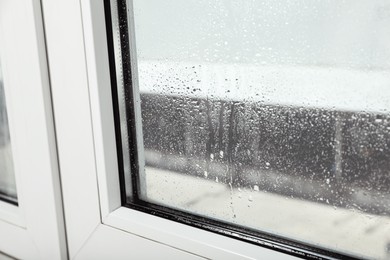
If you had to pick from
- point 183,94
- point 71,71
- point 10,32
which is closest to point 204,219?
point 183,94

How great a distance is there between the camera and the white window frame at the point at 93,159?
2.01 feet

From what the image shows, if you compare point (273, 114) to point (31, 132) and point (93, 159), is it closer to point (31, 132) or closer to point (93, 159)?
point (93, 159)

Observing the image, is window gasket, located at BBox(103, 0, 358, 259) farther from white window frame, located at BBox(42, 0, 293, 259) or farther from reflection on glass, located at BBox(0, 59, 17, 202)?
reflection on glass, located at BBox(0, 59, 17, 202)

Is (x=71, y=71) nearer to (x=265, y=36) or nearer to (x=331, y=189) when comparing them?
(x=265, y=36)

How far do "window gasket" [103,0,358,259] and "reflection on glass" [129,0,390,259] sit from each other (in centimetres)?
1

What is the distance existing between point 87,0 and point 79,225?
1.16 feet

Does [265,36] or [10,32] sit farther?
[10,32]

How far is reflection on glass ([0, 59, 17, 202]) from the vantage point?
0.82m

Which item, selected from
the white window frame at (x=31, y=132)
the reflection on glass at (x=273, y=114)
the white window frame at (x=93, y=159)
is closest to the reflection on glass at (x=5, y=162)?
the white window frame at (x=31, y=132)

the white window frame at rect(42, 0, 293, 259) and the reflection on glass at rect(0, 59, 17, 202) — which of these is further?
the reflection on glass at rect(0, 59, 17, 202)

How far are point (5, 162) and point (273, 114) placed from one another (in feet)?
1.82

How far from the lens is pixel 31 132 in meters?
0.71

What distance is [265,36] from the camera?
1.80 feet


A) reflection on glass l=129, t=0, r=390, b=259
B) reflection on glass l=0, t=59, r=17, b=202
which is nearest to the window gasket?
reflection on glass l=129, t=0, r=390, b=259
